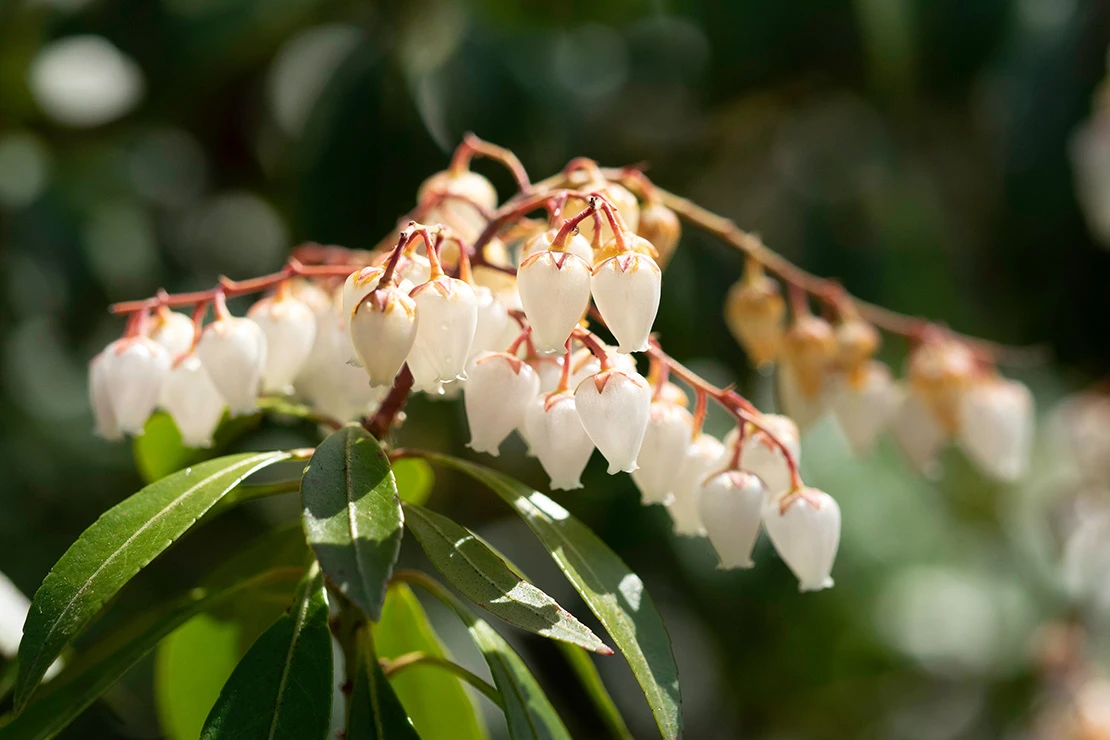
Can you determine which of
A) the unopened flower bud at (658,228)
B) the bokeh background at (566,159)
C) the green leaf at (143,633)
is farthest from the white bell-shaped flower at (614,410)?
the bokeh background at (566,159)

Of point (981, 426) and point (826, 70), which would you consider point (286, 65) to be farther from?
point (981, 426)

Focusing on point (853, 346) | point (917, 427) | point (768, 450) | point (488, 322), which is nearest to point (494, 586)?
point (488, 322)

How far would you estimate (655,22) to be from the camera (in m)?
2.21

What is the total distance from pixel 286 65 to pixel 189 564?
1.05 meters

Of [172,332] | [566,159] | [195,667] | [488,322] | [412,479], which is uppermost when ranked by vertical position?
[488,322]

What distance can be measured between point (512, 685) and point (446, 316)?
314mm

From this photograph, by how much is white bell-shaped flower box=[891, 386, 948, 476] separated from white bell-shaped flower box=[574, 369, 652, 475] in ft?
2.20

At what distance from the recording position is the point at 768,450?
3.31ft

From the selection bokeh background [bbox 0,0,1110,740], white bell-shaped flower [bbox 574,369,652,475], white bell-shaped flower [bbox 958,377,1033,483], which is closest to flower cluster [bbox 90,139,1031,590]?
white bell-shaped flower [bbox 574,369,652,475]

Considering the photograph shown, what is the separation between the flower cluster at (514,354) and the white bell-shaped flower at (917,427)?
11.5 inches

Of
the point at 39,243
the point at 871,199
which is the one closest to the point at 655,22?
the point at 871,199

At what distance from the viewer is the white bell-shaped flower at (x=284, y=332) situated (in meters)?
1.03

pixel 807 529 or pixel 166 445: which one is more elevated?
pixel 807 529

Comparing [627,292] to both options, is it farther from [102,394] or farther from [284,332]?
[102,394]
